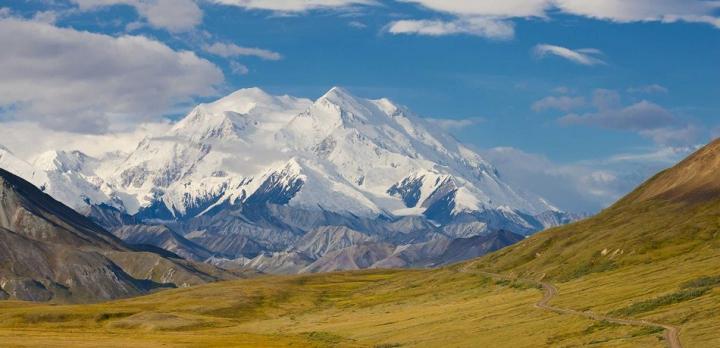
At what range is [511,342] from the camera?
424 ft

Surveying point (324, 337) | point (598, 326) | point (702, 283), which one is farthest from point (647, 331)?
point (324, 337)

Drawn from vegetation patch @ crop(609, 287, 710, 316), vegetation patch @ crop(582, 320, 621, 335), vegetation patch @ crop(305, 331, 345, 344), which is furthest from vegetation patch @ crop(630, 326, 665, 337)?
vegetation patch @ crop(305, 331, 345, 344)

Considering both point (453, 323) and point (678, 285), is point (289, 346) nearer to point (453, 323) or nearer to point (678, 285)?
point (453, 323)

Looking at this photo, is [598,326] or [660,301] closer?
[598,326]

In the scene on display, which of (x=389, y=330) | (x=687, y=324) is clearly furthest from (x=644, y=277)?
(x=687, y=324)

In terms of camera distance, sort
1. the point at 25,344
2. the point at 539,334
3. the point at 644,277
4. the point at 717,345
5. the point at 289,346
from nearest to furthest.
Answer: the point at 717,345
the point at 539,334
the point at 25,344
the point at 289,346
the point at 644,277

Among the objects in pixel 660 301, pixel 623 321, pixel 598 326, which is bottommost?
pixel 598 326

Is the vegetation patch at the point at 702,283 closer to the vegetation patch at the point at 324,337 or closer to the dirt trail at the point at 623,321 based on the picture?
the dirt trail at the point at 623,321

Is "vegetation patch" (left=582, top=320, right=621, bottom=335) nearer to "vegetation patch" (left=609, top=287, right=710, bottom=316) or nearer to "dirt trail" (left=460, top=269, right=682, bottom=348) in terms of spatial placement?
"dirt trail" (left=460, top=269, right=682, bottom=348)

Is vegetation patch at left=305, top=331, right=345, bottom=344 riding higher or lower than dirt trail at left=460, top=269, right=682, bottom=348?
lower

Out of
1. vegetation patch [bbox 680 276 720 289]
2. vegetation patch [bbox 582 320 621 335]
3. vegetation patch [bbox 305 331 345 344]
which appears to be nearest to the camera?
vegetation patch [bbox 582 320 621 335]

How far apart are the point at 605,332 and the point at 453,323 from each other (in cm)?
4688

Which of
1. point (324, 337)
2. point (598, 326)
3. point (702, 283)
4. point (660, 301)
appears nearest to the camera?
point (598, 326)

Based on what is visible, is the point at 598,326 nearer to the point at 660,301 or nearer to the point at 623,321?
the point at 623,321
